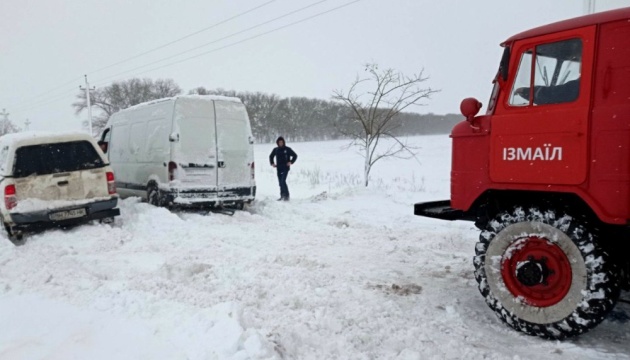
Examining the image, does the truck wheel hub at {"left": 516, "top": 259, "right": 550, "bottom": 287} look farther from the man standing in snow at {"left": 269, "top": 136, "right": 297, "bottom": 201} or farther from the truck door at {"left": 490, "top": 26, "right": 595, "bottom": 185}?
the man standing in snow at {"left": 269, "top": 136, "right": 297, "bottom": 201}

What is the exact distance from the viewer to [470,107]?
157 inches

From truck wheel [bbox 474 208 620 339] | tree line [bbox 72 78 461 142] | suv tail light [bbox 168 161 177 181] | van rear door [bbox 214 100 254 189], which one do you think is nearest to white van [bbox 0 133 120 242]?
suv tail light [bbox 168 161 177 181]

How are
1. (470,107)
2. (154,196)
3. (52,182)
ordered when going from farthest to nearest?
(154,196) < (52,182) < (470,107)

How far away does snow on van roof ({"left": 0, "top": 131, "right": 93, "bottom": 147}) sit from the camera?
23.2 feet

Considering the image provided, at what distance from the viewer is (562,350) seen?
133 inches

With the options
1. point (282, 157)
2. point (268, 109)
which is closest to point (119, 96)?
point (268, 109)

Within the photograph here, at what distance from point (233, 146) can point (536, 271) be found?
23.4 ft

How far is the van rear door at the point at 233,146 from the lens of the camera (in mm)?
9328

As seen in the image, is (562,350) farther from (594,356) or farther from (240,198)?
(240,198)

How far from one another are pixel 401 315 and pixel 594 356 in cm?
154

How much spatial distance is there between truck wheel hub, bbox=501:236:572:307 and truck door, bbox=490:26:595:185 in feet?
1.89

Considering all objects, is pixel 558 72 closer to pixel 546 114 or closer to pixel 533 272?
pixel 546 114

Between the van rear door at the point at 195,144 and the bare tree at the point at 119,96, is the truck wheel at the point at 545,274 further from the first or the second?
the bare tree at the point at 119,96

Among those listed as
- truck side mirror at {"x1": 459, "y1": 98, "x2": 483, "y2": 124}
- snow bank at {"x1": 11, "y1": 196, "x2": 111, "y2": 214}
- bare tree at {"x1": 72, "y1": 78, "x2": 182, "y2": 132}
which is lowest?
snow bank at {"x1": 11, "y1": 196, "x2": 111, "y2": 214}
